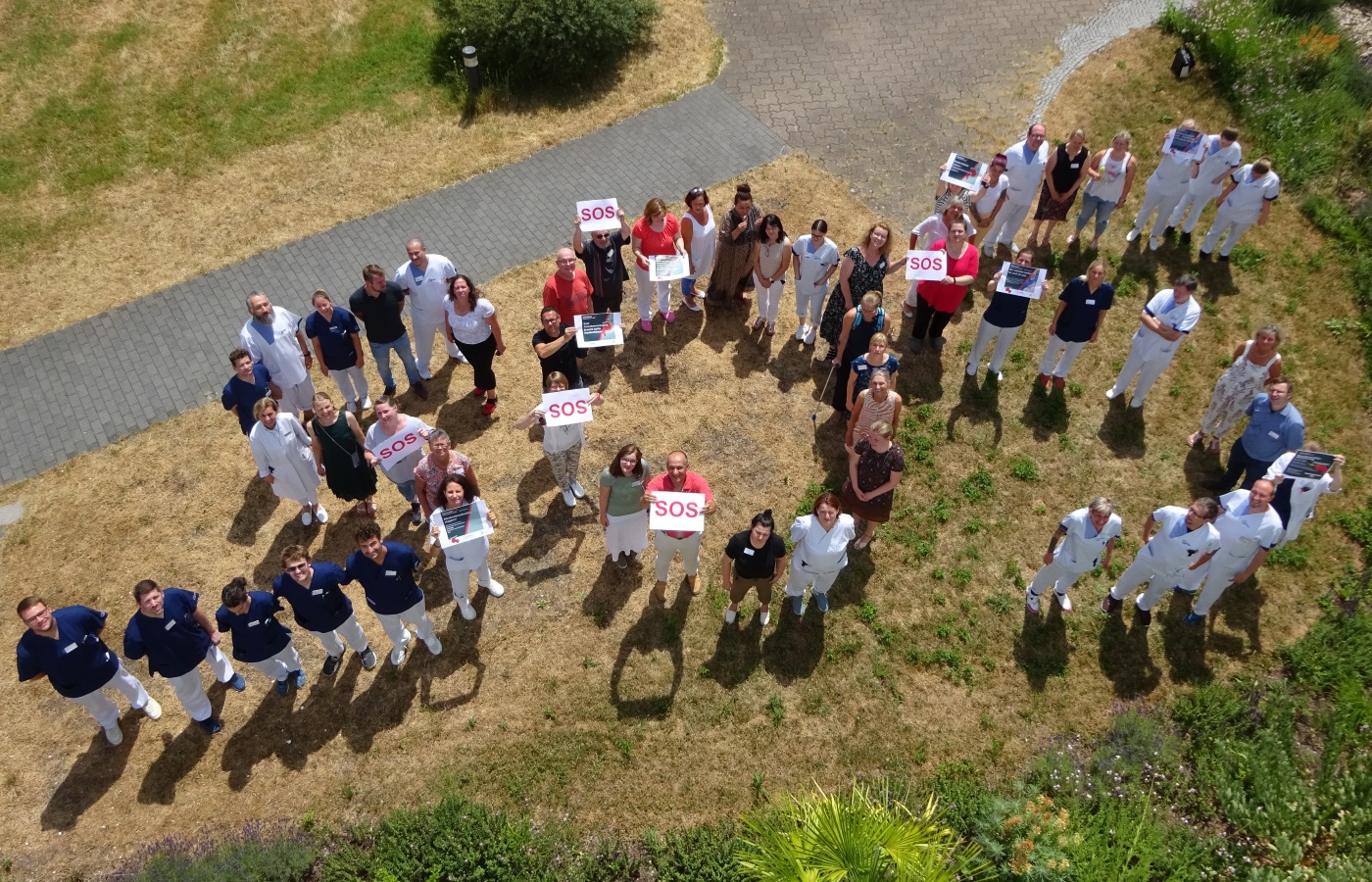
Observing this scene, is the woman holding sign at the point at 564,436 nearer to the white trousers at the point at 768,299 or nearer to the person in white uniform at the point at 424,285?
the person in white uniform at the point at 424,285

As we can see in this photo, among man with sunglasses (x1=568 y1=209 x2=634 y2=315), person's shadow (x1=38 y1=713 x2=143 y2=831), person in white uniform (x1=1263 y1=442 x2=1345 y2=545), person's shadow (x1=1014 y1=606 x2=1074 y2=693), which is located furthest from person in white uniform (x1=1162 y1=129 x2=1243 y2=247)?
person's shadow (x1=38 y1=713 x2=143 y2=831)

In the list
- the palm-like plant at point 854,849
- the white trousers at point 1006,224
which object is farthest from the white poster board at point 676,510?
the white trousers at point 1006,224

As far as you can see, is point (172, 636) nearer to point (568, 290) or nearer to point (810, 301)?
point (568, 290)

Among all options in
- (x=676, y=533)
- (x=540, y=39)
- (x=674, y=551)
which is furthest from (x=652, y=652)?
(x=540, y=39)

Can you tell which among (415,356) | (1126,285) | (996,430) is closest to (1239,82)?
(1126,285)

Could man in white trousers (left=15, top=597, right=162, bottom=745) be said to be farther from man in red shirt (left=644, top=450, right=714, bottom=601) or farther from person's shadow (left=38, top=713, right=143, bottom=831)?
man in red shirt (left=644, top=450, right=714, bottom=601)

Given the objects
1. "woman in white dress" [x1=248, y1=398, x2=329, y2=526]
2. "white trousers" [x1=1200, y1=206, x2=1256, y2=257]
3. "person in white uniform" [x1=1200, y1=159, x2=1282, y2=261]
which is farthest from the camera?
"white trousers" [x1=1200, y1=206, x2=1256, y2=257]
